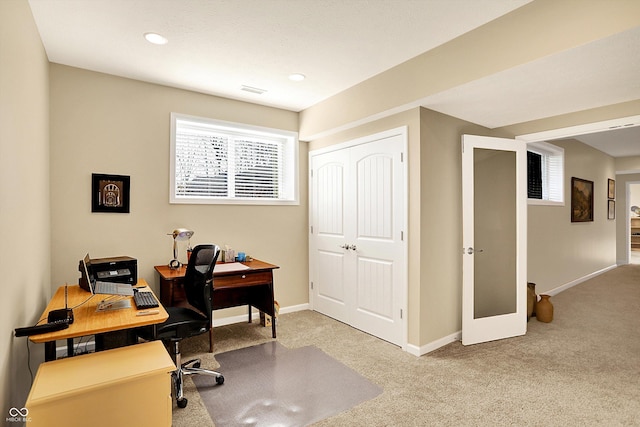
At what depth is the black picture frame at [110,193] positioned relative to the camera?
Answer: 3242mm

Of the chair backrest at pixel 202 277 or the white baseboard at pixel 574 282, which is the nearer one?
the chair backrest at pixel 202 277

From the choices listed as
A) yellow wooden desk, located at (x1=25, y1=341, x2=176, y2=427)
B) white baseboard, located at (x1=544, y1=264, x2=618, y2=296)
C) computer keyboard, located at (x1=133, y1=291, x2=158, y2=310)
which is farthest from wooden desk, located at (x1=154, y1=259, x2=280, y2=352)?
white baseboard, located at (x1=544, y1=264, x2=618, y2=296)

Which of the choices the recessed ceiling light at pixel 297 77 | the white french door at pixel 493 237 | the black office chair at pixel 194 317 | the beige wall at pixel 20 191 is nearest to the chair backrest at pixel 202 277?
the black office chair at pixel 194 317

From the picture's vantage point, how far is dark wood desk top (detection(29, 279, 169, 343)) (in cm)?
178

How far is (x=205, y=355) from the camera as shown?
10.4ft

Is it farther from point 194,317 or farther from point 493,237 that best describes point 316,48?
point 493,237

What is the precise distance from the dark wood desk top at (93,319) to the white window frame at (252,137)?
151cm

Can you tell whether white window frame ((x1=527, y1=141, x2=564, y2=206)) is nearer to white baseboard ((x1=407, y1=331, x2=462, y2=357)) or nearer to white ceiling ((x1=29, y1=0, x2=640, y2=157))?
white ceiling ((x1=29, y1=0, x2=640, y2=157))

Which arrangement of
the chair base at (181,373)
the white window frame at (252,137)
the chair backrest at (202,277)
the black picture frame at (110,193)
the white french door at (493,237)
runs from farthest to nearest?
the white window frame at (252,137) → the white french door at (493,237) → the black picture frame at (110,193) → the chair backrest at (202,277) → the chair base at (181,373)

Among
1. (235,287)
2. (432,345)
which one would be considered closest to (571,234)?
(432,345)

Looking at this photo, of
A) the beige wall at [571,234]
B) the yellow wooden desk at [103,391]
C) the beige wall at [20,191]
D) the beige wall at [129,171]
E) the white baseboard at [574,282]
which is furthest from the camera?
the white baseboard at [574,282]

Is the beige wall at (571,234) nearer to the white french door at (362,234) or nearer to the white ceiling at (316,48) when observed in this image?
the white ceiling at (316,48)

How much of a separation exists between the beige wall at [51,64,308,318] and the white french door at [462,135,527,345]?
231 cm

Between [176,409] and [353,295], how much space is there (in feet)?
7.06
